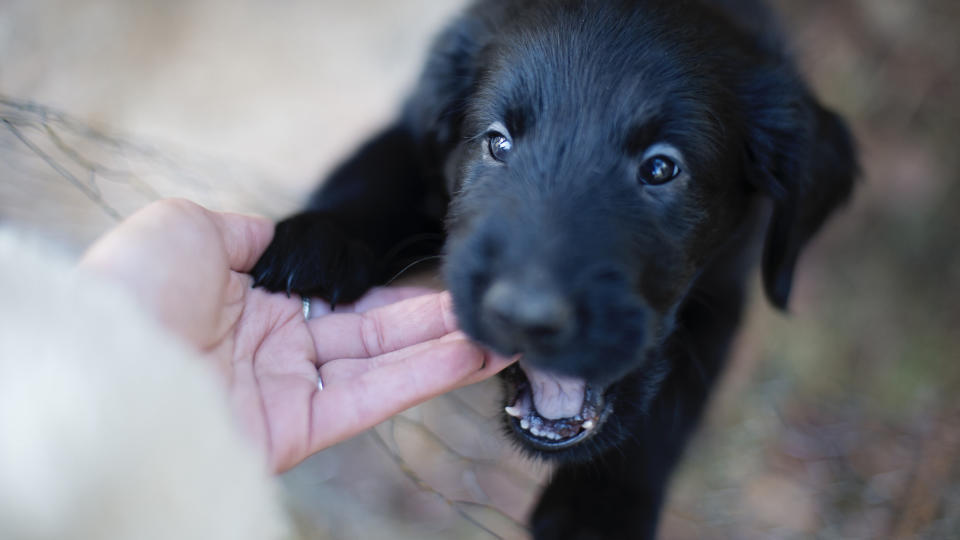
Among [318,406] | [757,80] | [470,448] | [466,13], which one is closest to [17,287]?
[318,406]

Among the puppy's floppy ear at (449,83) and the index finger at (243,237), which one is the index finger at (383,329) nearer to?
the index finger at (243,237)

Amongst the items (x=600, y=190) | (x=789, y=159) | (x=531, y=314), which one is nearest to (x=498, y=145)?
(x=600, y=190)

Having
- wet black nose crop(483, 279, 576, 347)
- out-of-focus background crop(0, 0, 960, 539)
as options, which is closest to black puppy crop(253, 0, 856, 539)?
wet black nose crop(483, 279, 576, 347)

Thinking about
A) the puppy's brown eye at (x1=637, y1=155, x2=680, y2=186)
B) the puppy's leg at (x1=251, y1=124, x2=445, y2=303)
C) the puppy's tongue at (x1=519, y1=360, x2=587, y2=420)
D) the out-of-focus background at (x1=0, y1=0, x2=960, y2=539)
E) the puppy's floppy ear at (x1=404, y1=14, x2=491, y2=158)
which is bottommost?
the out-of-focus background at (x1=0, y1=0, x2=960, y2=539)

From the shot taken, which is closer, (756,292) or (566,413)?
(566,413)

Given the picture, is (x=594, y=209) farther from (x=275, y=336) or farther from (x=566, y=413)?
(x=275, y=336)

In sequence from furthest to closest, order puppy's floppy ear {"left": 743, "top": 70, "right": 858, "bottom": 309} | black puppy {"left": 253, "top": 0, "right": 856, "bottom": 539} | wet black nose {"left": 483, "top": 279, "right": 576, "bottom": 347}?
puppy's floppy ear {"left": 743, "top": 70, "right": 858, "bottom": 309}, black puppy {"left": 253, "top": 0, "right": 856, "bottom": 539}, wet black nose {"left": 483, "top": 279, "right": 576, "bottom": 347}

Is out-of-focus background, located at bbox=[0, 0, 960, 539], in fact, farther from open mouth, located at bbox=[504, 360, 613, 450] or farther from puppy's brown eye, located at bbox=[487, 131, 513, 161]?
puppy's brown eye, located at bbox=[487, 131, 513, 161]

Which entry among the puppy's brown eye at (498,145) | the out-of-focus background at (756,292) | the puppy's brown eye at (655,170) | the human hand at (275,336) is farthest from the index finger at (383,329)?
the out-of-focus background at (756,292)
